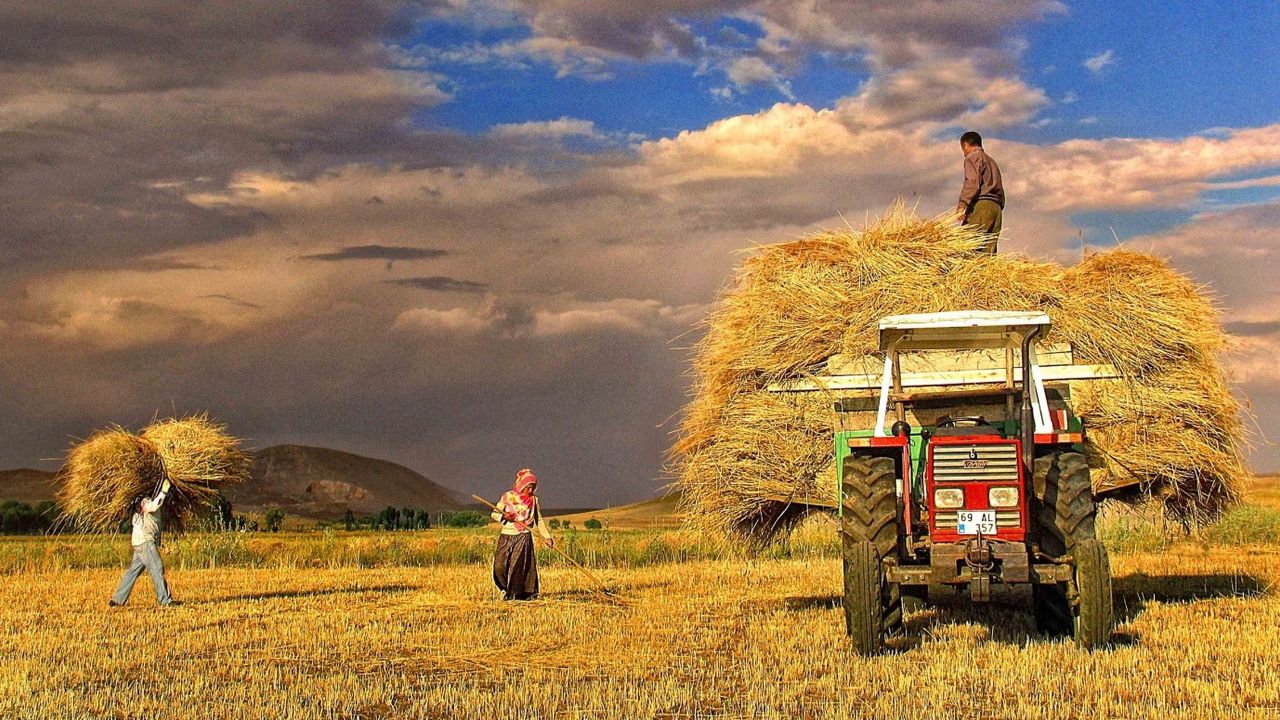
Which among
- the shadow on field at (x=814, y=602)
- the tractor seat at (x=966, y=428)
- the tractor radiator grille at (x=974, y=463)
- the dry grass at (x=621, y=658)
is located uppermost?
the tractor seat at (x=966, y=428)

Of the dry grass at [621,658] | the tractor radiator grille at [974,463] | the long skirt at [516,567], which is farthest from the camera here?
the long skirt at [516,567]

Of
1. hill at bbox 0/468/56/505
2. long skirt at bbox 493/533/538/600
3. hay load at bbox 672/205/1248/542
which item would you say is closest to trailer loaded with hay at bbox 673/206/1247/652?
hay load at bbox 672/205/1248/542

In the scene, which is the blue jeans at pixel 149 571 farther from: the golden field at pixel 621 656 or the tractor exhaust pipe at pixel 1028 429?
the tractor exhaust pipe at pixel 1028 429

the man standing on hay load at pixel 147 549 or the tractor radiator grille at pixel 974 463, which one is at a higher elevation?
the tractor radiator grille at pixel 974 463

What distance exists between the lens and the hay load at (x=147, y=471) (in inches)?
624

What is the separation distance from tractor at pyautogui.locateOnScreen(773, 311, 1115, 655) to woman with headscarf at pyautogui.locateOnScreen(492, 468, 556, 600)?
632cm

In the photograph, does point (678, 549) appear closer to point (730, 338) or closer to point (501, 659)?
point (730, 338)

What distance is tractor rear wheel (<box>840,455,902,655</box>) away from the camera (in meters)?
10.1

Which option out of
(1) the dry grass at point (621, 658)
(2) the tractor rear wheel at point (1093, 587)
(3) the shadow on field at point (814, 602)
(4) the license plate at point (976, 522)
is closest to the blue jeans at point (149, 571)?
(1) the dry grass at point (621, 658)

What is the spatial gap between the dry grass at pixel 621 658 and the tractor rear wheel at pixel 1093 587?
0.94ft

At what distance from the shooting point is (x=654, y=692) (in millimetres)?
8883

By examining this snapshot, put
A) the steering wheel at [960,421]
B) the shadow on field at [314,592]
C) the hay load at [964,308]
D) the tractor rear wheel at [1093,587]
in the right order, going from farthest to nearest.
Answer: the shadow on field at [314,592], the hay load at [964,308], the steering wheel at [960,421], the tractor rear wheel at [1093,587]

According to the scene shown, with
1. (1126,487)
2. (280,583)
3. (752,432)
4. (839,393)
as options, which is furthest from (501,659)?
(280,583)

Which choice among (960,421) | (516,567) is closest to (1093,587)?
(960,421)
